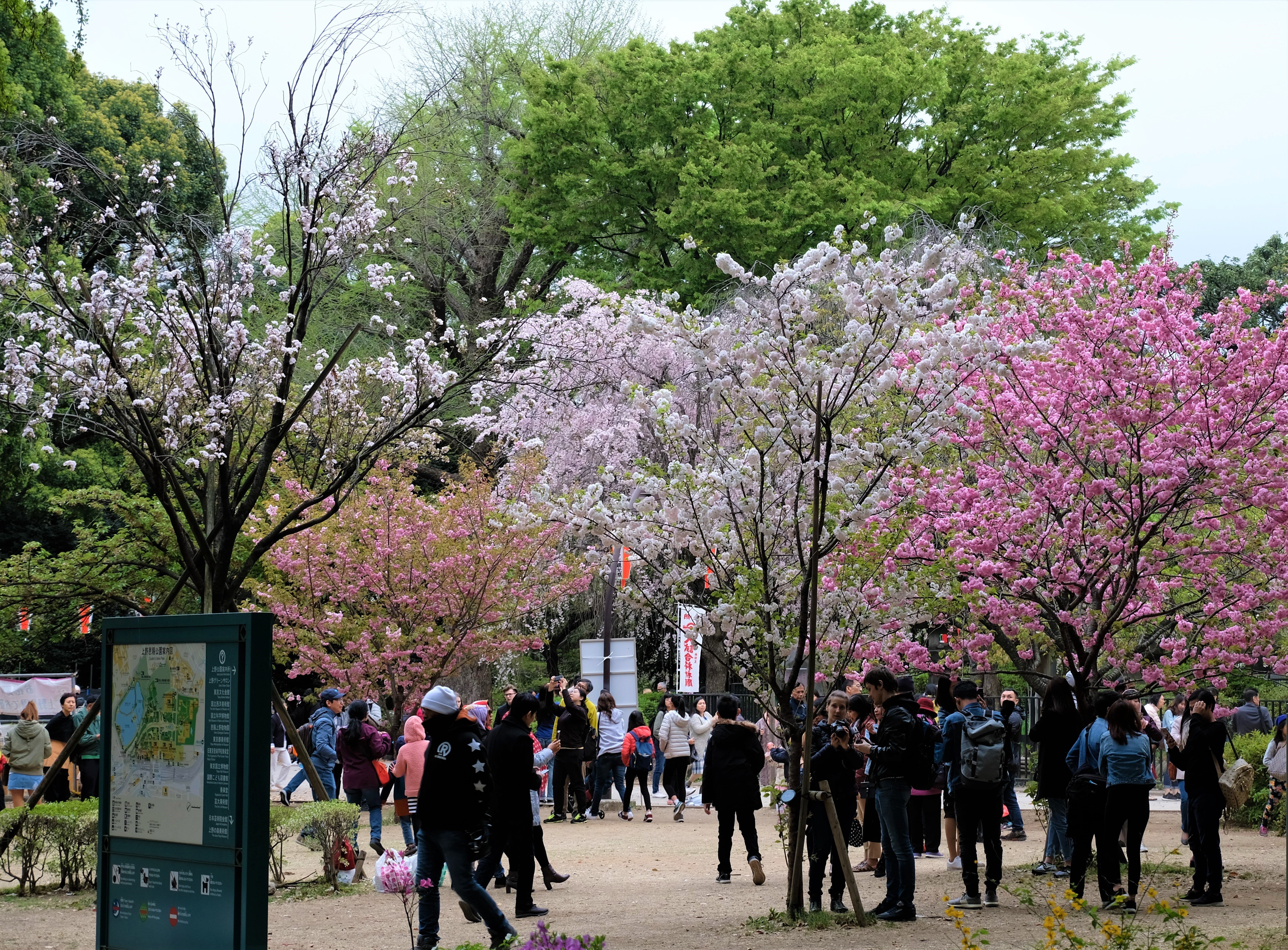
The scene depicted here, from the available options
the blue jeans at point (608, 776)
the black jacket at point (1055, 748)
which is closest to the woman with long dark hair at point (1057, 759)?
the black jacket at point (1055, 748)

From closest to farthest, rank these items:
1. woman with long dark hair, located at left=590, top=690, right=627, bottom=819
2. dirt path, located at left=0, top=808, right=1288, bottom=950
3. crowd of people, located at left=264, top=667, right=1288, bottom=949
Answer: crowd of people, located at left=264, top=667, right=1288, bottom=949
dirt path, located at left=0, top=808, right=1288, bottom=950
woman with long dark hair, located at left=590, top=690, right=627, bottom=819

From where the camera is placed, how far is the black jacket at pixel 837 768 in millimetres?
9320

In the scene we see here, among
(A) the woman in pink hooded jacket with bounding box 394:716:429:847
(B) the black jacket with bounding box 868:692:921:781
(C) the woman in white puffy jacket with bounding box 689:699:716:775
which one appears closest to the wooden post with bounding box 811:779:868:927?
(B) the black jacket with bounding box 868:692:921:781

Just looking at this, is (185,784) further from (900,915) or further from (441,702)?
(900,915)

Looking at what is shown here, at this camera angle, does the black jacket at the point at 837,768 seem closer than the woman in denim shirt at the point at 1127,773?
No

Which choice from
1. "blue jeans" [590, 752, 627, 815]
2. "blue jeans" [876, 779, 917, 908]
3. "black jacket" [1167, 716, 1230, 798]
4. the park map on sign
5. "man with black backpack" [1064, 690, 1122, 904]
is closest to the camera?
the park map on sign

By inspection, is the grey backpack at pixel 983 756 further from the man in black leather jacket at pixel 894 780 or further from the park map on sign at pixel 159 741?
the park map on sign at pixel 159 741

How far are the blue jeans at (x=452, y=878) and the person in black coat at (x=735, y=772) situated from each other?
349 cm

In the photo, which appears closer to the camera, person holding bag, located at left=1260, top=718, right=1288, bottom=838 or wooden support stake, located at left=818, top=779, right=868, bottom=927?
wooden support stake, located at left=818, top=779, right=868, bottom=927

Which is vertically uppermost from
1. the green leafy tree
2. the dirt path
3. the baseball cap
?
the green leafy tree

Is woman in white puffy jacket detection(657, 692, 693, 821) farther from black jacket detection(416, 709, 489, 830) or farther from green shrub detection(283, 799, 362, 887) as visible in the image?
black jacket detection(416, 709, 489, 830)

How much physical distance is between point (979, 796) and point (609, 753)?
29.4 ft

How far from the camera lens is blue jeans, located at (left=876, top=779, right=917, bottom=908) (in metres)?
8.71

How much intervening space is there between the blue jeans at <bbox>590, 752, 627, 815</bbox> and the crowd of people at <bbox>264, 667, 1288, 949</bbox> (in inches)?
207
